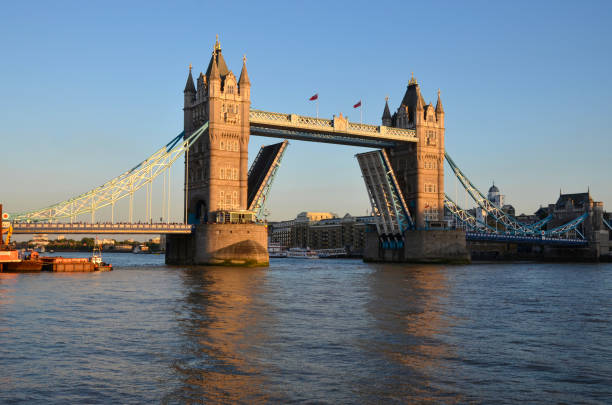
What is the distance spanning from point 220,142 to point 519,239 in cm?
6692

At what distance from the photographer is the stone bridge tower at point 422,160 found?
104 meters

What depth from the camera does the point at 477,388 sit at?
1856cm

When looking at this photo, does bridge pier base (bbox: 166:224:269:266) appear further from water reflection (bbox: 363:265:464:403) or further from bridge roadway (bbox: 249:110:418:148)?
water reflection (bbox: 363:265:464:403)

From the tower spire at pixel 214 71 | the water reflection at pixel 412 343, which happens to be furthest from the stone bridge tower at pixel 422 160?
the water reflection at pixel 412 343

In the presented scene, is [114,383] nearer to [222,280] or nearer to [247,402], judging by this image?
[247,402]

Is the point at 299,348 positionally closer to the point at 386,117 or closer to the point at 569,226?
the point at 386,117

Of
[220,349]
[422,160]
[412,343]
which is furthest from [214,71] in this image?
[412,343]

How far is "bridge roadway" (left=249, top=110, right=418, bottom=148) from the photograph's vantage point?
86750 mm

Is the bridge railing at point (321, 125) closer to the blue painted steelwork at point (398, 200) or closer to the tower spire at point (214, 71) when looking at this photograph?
the blue painted steelwork at point (398, 200)

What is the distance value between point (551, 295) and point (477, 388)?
3270 cm

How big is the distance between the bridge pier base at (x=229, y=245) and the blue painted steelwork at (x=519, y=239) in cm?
4473

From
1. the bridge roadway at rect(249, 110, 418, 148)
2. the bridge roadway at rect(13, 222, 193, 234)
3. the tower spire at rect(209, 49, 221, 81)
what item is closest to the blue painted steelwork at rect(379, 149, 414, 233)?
the bridge roadway at rect(249, 110, 418, 148)

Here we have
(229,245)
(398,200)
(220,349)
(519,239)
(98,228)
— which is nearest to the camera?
(220,349)

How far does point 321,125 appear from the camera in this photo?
89.9m
